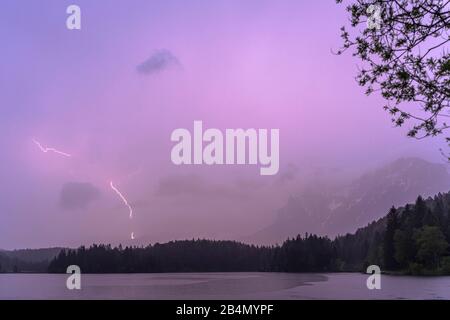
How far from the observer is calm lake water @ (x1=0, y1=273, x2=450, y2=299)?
1138 cm

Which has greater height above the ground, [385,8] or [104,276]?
[385,8]

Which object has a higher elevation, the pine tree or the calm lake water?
the pine tree

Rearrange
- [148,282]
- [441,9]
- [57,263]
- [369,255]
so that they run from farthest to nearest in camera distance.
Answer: [369,255], [148,282], [57,263], [441,9]

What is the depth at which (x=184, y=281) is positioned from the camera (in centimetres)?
1284

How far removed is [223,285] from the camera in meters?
13.6

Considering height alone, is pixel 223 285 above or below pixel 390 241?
below

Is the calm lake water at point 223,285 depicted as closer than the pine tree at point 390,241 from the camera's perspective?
Yes

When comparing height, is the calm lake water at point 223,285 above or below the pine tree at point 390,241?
below

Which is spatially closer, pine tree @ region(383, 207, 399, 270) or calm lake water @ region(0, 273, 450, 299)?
calm lake water @ region(0, 273, 450, 299)

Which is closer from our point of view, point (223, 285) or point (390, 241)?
point (223, 285)

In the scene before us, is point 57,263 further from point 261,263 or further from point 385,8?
point 385,8

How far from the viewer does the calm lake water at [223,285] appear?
11.4 metres
